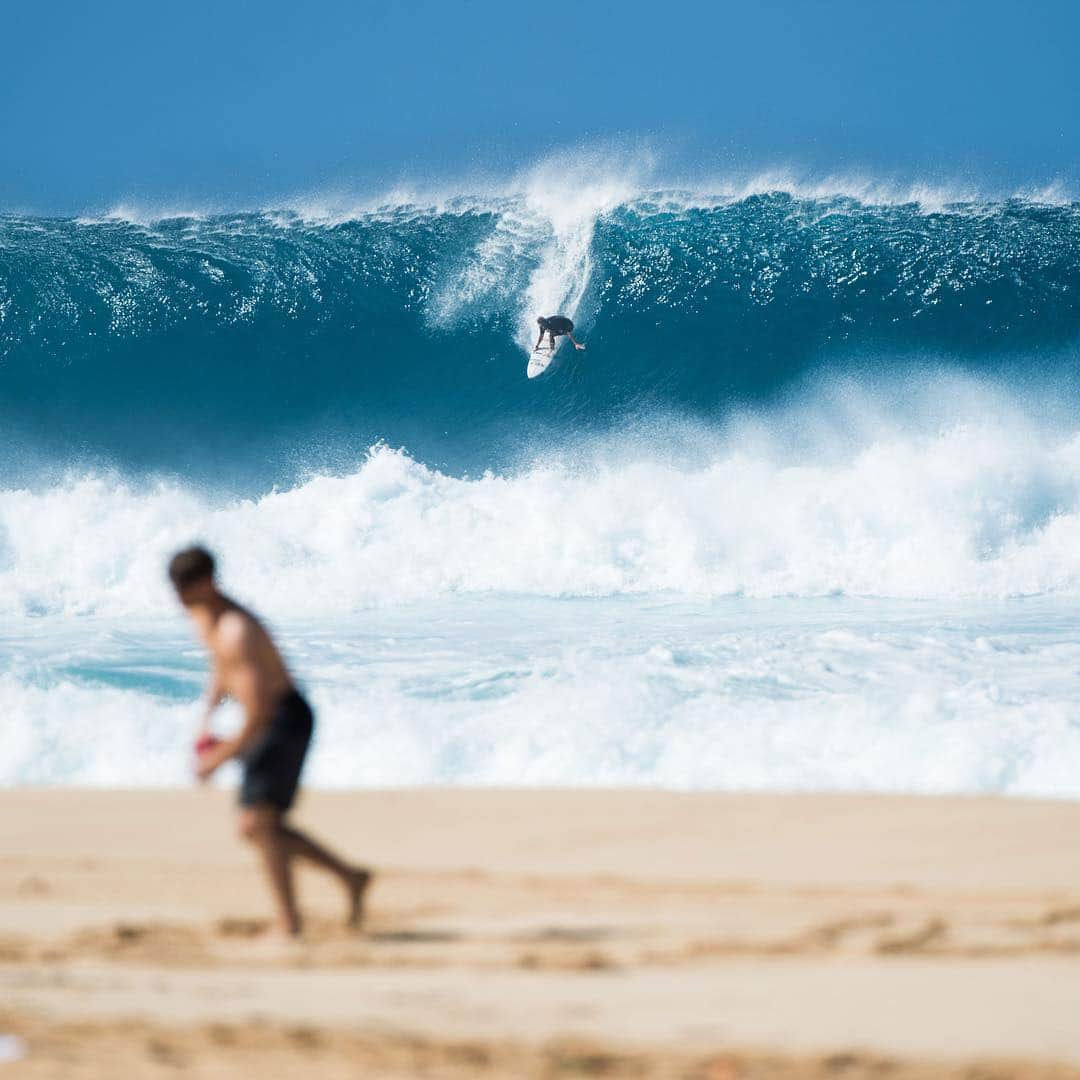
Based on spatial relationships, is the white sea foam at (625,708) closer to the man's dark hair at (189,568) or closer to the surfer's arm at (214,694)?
the surfer's arm at (214,694)

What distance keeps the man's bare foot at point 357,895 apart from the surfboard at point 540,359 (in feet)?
48.1

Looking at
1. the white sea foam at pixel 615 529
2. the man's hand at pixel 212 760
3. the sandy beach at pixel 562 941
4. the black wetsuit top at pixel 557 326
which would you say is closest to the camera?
the sandy beach at pixel 562 941

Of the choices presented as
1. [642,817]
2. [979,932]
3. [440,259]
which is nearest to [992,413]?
[440,259]

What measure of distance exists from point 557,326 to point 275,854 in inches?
600

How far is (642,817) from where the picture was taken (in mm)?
5281

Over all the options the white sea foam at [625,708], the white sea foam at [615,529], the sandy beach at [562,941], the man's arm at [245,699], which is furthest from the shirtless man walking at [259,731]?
the white sea foam at [615,529]

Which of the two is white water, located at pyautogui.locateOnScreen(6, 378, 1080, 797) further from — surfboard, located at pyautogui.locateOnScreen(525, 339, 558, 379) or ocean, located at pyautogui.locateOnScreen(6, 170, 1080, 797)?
surfboard, located at pyautogui.locateOnScreen(525, 339, 558, 379)

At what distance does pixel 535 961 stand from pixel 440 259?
17.0 m

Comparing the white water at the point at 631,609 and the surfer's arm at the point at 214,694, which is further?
the white water at the point at 631,609

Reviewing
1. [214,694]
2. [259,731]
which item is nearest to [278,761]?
[259,731]

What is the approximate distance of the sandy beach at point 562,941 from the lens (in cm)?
288

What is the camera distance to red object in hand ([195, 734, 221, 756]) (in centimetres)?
379

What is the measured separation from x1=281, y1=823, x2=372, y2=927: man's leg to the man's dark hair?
68cm

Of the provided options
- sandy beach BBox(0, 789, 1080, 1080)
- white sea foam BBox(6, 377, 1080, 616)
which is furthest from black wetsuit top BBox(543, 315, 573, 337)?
sandy beach BBox(0, 789, 1080, 1080)
